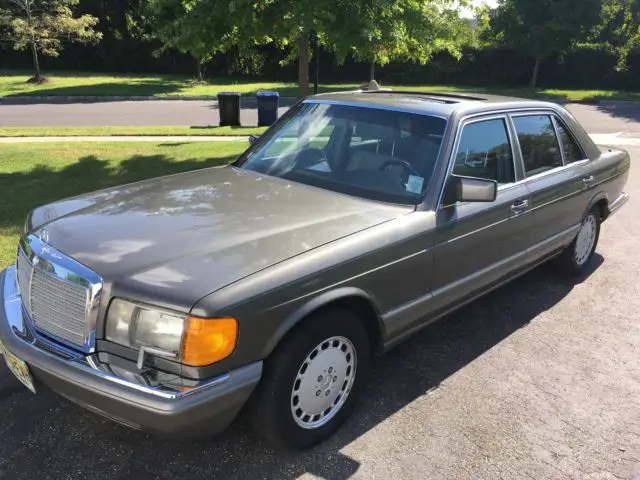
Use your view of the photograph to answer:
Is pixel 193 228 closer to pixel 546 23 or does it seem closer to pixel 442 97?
pixel 442 97

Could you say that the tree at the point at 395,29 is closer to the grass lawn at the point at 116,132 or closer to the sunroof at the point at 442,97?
the grass lawn at the point at 116,132

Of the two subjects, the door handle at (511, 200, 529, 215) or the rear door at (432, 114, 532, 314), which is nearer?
the rear door at (432, 114, 532, 314)

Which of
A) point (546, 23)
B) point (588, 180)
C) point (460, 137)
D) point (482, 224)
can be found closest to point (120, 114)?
point (588, 180)

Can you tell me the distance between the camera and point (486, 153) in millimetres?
3807

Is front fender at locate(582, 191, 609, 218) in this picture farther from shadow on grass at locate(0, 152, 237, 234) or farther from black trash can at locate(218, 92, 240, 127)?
black trash can at locate(218, 92, 240, 127)

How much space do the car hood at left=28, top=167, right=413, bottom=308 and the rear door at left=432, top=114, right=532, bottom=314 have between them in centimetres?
41

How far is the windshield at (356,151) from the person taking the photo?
3.44 m

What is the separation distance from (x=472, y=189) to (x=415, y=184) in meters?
0.35

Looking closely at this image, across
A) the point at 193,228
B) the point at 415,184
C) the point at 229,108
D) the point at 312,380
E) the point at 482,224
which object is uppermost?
the point at 415,184

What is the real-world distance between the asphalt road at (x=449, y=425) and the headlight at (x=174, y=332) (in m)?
0.73

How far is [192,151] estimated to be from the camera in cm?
1070

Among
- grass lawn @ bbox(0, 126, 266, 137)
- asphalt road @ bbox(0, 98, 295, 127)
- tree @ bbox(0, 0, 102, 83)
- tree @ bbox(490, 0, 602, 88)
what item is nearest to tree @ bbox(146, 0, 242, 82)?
grass lawn @ bbox(0, 126, 266, 137)

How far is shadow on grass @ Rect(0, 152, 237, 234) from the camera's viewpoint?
664 centimetres

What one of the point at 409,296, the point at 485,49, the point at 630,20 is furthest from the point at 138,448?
the point at 630,20
